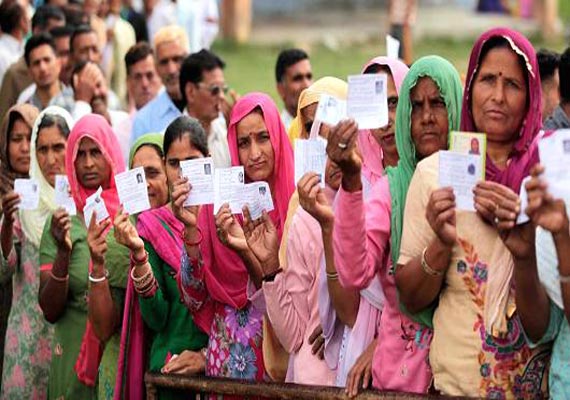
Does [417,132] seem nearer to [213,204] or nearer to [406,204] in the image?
[406,204]

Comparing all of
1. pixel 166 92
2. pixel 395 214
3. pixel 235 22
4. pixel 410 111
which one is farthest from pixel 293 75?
pixel 235 22

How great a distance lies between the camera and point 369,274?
17.9ft

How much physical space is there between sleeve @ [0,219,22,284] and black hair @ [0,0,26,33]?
606cm

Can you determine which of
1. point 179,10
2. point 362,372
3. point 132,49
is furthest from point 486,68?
point 179,10

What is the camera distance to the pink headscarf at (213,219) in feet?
20.9

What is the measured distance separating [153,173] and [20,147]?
1456mm

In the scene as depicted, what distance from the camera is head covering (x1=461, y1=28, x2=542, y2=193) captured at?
5.14 m

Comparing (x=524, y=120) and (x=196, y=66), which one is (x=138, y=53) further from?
(x=524, y=120)

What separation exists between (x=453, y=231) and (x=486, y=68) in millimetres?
623

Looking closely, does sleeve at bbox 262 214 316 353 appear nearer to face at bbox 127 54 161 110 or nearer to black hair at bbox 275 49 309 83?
black hair at bbox 275 49 309 83

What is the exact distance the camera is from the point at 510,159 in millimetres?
5246

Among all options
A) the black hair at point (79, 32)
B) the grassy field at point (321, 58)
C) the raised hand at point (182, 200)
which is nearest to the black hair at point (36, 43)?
the black hair at point (79, 32)

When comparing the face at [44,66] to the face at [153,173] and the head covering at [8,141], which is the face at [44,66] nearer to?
the head covering at [8,141]

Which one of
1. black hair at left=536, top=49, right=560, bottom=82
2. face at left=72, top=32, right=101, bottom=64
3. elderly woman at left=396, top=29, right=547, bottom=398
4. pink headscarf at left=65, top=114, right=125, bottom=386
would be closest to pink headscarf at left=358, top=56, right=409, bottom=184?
elderly woman at left=396, top=29, right=547, bottom=398
